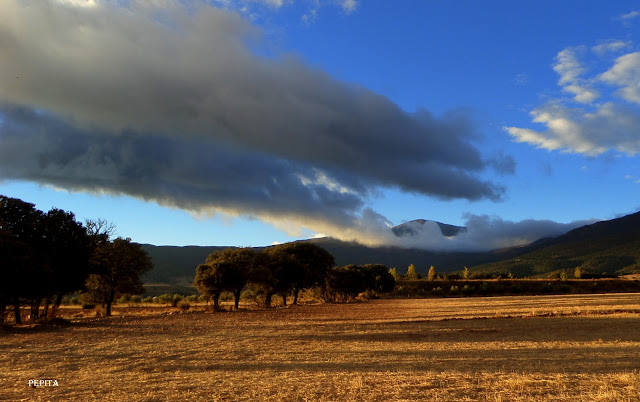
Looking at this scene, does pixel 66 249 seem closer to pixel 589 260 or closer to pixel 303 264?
pixel 303 264

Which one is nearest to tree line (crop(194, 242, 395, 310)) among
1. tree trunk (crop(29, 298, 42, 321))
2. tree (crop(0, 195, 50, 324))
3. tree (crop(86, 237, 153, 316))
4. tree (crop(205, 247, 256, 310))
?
tree (crop(205, 247, 256, 310))

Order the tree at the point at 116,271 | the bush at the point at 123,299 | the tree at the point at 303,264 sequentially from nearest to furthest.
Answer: the tree at the point at 116,271 → the tree at the point at 303,264 → the bush at the point at 123,299

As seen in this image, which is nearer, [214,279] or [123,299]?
[214,279]

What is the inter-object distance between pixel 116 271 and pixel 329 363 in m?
30.0

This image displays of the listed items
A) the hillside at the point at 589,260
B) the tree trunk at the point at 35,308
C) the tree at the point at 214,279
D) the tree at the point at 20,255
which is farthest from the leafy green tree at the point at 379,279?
the hillside at the point at 589,260

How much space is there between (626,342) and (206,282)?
36.4 metres

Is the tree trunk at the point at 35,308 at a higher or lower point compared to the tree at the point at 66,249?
lower

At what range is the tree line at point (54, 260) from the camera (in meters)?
26.6

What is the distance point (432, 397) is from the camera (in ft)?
32.9

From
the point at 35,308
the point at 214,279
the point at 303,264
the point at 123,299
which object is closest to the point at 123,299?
the point at 123,299

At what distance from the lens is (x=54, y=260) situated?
3139cm

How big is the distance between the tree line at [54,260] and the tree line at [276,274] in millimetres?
7768

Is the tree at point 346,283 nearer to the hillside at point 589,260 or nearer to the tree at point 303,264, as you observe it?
the tree at point 303,264

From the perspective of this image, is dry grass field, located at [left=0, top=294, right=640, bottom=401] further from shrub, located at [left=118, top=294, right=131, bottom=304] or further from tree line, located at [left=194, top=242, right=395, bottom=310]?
shrub, located at [left=118, top=294, right=131, bottom=304]
